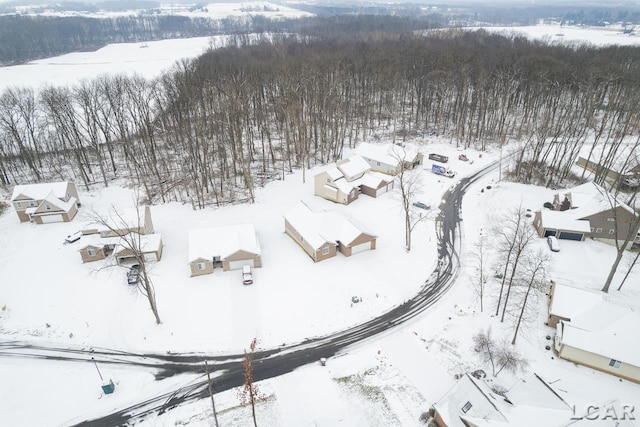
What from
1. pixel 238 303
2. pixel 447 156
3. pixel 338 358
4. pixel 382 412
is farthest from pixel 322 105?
pixel 382 412

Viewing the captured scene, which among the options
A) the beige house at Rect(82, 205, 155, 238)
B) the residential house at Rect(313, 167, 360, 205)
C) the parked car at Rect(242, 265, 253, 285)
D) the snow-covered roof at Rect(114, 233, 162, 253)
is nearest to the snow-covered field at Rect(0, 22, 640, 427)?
the parked car at Rect(242, 265, 253, 285)

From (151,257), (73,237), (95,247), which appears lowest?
(151,257)

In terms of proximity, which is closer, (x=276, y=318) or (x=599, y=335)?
(x=599, y=335)

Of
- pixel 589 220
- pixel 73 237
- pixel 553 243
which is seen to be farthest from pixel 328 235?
pixel 73 237

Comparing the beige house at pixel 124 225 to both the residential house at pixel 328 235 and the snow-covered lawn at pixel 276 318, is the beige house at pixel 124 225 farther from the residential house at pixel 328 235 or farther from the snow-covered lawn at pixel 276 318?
the residential house at pixel 328 235

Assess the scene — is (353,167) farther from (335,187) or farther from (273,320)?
(273,320)

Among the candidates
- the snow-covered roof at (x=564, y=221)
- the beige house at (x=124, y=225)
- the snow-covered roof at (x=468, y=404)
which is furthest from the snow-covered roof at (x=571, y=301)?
the beige house at (x=124, y=225)

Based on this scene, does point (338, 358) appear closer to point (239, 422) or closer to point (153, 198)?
point (239, 422)
